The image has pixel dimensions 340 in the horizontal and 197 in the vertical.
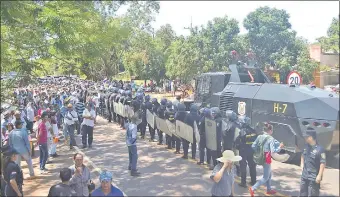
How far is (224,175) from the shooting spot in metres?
4.88

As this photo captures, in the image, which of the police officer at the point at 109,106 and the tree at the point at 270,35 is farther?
the tree at the point at 270,35

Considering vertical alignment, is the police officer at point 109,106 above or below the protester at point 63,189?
above

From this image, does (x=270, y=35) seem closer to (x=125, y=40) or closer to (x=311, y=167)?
(x=125, y=40)

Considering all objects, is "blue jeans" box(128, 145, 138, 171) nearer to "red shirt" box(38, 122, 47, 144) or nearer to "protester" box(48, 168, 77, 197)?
"red shirt" box(38, 122, 47, 144)

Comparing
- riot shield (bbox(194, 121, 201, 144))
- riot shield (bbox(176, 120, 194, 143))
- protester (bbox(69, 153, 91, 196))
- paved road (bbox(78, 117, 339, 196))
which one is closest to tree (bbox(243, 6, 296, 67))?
riot shield (bbox(176, 120, 194, 143))

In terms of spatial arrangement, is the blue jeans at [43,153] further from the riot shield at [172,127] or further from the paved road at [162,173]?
the riot shield at [172,127]

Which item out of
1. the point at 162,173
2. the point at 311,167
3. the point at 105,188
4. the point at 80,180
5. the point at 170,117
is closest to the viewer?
the point at 105,188

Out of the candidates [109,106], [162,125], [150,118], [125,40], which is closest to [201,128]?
[162,125]

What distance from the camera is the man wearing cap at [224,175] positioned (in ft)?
15.5

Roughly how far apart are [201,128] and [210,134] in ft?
1.62

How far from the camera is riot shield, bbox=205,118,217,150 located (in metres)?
8.09

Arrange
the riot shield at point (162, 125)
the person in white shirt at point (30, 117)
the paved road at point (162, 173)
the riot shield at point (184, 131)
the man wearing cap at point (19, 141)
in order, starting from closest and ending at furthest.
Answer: the paved road at point (162, 173), the man wearing cap at point (19, 141), the riot shield at point (184, 131), the riot shield at point (162, 125), the person in white shirt at point (30, 117)

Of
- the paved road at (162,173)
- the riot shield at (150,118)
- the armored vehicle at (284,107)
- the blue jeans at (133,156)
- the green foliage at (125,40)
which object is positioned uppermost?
the green foliage at (125,40)

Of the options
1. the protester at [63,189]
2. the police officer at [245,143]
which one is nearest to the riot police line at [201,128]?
the police officer at [245,143]
